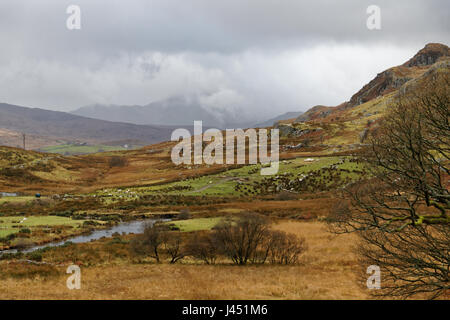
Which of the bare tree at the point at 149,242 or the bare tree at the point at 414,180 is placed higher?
the bare tree at the point at 414,180

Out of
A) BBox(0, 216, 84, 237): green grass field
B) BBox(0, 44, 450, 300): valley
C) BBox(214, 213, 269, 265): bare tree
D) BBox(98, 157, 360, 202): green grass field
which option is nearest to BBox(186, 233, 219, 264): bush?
BBox(0, 44, 450, 300): valley

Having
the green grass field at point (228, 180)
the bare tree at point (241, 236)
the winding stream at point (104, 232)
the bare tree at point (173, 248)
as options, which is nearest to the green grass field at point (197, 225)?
the winding stream at point (104, 232)

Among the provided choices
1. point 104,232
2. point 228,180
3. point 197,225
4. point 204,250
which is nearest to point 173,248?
point 204,250

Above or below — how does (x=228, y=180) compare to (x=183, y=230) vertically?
above

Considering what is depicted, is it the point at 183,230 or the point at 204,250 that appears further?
the point at 183,230

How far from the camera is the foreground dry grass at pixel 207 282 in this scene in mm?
19297

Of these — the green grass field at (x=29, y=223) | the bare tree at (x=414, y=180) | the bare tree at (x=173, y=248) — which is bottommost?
the green grass field at (x=29, y=223)

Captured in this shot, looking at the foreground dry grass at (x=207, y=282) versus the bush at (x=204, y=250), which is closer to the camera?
the foreground dry grass at (x=207, y=282)

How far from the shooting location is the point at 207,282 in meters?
22.8

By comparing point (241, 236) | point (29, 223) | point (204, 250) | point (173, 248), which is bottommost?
point (29, 223)

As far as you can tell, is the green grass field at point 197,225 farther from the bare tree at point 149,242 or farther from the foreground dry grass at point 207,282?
the foreground dry grass at point 207,282

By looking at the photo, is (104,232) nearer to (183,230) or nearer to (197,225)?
(183,230)

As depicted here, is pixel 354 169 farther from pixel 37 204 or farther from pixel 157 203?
pixel 37 204

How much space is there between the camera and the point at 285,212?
199ft
